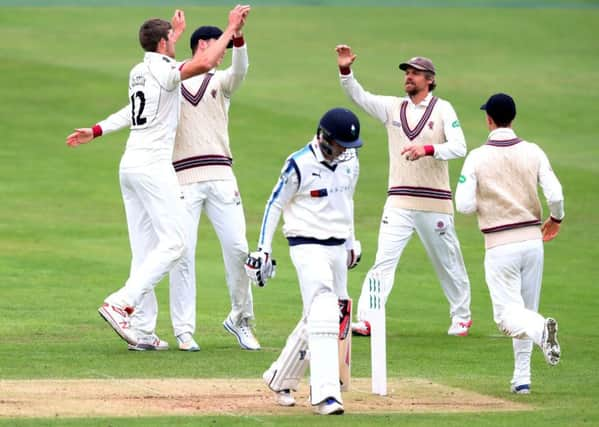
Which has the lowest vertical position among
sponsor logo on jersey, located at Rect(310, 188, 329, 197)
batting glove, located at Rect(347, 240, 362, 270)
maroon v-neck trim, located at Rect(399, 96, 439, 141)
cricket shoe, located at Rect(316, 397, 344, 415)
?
cricket shoe, located at Rect(316, 397, 344, 415)

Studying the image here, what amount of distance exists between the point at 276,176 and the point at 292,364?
50.8ft

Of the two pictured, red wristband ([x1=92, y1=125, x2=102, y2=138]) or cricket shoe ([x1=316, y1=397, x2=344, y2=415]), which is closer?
cricket shoe ([x1=316, y1=397, x2=344, y2=415])

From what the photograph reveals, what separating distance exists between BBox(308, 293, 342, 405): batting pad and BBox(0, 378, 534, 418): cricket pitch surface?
313 mm

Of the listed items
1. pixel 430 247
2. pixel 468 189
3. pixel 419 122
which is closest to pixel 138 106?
pixel 468 189

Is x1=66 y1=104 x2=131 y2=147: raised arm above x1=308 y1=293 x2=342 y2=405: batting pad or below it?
above

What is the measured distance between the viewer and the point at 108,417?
30.1 feet

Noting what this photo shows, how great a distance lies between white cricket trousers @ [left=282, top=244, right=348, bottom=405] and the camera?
30.6ft

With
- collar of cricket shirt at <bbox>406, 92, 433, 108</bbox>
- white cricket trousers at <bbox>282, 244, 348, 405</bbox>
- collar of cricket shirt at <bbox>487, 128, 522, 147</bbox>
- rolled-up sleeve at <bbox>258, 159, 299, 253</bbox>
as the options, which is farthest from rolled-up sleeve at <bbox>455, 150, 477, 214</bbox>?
collar of cricket shirt at <bbox>406, 92, 433, 108</bbox>

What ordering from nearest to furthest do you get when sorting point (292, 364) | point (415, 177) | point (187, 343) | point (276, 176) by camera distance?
point (292, 364), point (187, 343), point (415, 177), point (276, 176)

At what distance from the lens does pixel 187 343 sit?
1223 centimetres

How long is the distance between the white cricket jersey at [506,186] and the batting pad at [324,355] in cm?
181

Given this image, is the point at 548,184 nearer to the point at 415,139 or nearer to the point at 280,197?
the point at 280,197

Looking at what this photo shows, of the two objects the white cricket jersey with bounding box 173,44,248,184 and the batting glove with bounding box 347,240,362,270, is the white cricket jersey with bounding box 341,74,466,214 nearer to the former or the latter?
the white cricket jersey with bounding box 173,44,248,184

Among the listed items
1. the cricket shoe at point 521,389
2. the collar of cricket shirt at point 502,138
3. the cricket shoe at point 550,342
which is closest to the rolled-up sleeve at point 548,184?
the collar of cricket shirt at point 502,138
